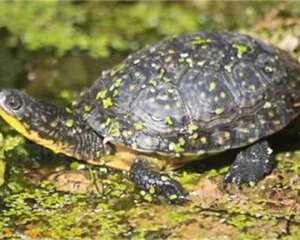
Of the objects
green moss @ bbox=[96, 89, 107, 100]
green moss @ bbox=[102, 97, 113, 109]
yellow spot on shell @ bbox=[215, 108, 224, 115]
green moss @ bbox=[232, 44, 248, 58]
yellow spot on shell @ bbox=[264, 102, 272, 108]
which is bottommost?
yellow spot on shell @ bbox=[215, 108, 224, 115]

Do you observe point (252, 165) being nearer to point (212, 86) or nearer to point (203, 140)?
point (203, 140)

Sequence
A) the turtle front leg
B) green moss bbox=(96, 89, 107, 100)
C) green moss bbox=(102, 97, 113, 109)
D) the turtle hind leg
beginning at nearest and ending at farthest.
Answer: the turtle front leg < the turtle hind leg < green moss bbox=(102, 97, 113, 109) < green moss bbox=(96, 89, 107, 100)

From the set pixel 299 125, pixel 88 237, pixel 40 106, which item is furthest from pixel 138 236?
pixel 299 125

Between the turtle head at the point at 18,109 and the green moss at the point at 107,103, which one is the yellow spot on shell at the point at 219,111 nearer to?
the green moss at the point at 107,103

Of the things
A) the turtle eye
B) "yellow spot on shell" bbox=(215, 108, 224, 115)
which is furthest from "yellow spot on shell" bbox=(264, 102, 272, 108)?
the turtle eye

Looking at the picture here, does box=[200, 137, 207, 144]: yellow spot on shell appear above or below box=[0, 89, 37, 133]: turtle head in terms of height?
below

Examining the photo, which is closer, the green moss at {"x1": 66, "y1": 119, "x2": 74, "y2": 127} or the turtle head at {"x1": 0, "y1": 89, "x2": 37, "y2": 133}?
the turtle head at {"x1": 0, "y1": 89, "x2": 37, "y2": 133}

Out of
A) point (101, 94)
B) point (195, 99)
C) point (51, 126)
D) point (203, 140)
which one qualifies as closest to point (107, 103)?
point (101, 94)

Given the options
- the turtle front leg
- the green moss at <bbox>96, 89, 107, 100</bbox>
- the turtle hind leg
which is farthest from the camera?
the green moss at <bbox>96, 89, 107, 100</bbox>

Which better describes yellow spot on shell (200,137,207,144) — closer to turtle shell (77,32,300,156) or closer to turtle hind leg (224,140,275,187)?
turtle shell (77,32,300,156)
